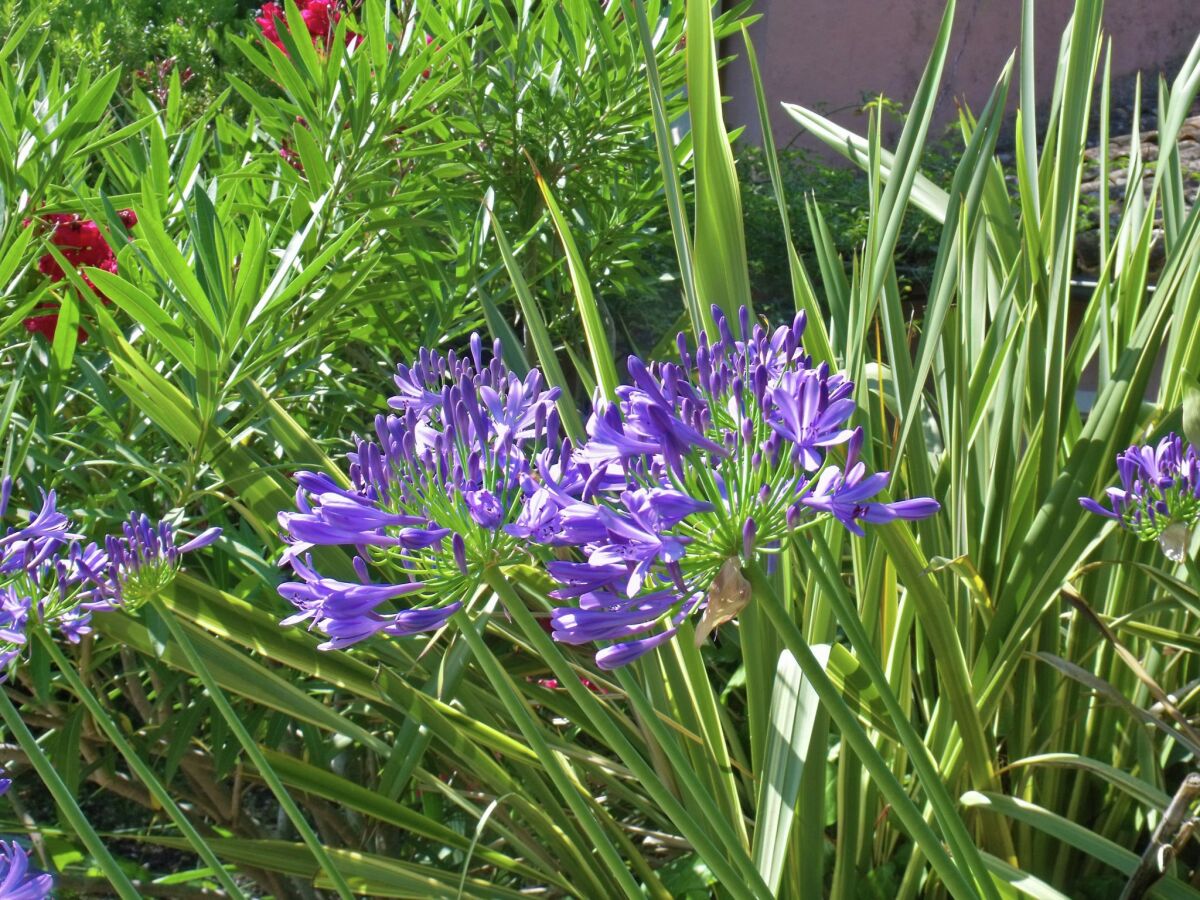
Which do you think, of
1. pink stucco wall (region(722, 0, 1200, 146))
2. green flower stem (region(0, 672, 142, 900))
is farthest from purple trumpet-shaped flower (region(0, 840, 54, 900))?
pink stucco wall (region(722, 0, 1200, 146))

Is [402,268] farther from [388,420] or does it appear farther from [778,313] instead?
[778,313]

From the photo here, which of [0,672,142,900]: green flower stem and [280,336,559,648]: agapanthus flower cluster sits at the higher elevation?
[280,336,559,648]: agapanthus flower cluster

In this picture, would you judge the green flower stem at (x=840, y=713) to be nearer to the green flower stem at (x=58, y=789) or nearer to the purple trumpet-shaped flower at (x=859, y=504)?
the purple trumpet-shaped flower at (x=859, y=504)

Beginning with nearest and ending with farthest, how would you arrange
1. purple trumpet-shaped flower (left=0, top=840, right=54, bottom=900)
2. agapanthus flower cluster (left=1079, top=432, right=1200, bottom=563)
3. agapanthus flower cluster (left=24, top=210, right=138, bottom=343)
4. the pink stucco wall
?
purple trumpet-shaped flower (left=0, top=840, right=54, bottom=900), agapanthus flower cluster (left=1079, top=432, right=1200, bottom=563), agapanthus flower cluster (left=24, top=210, right=138, bottom=343), the pink stucco wall

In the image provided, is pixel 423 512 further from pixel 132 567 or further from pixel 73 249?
pixel 73 249

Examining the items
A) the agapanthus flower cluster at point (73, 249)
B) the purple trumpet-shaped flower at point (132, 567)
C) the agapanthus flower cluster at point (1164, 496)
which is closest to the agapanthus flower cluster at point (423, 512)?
the purple trumpet-shaped flower at point (132, 567)

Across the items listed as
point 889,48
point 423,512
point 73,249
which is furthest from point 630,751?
point 889,48

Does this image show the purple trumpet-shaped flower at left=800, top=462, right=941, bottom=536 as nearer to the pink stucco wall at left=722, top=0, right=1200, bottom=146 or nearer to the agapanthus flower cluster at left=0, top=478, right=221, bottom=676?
the agapanthus flower cluster at left=0, top=478, right=221, bottom=676

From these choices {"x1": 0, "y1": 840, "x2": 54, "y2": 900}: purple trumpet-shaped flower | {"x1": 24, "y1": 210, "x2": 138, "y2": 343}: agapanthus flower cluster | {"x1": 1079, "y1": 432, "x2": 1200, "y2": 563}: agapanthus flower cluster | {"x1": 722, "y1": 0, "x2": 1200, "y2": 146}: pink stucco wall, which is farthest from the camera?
{"x1": 722, "y1": 0, "x2": 1200, "y2": 146}: pink stucco wall
